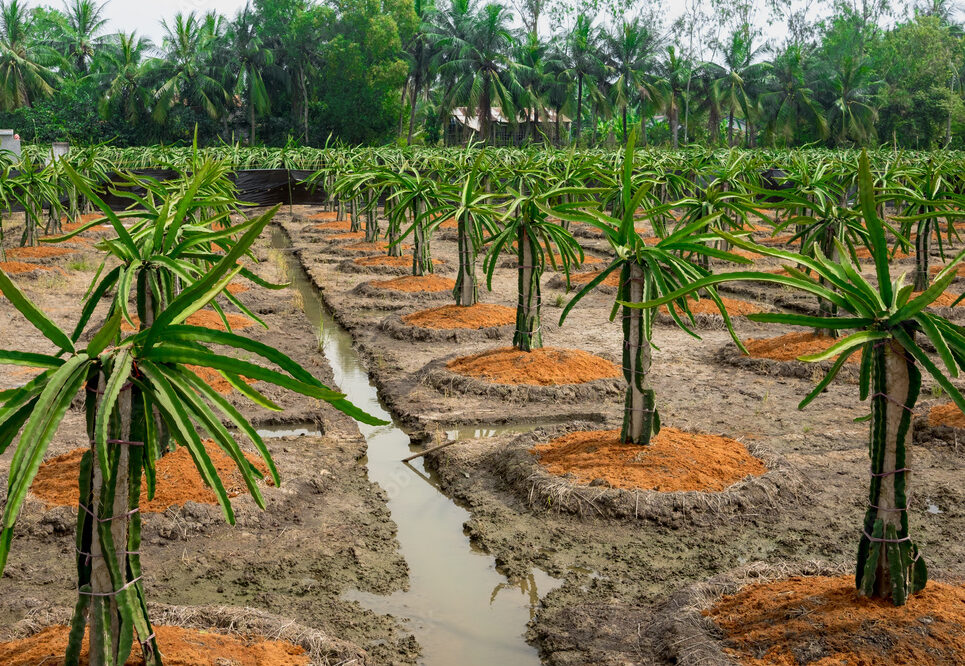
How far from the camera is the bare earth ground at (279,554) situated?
4.00 meters

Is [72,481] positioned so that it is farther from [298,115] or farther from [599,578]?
[298,115]

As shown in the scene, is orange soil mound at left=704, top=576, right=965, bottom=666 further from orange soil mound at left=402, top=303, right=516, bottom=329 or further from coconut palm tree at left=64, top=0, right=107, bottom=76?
coconut palm tree at left=64, top=0, right=107, bottom=76

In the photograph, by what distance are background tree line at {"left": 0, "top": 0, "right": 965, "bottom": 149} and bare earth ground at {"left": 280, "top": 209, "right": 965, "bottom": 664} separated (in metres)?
32.6

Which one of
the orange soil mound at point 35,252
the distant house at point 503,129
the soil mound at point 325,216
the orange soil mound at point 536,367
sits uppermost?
the distant house at point 503,129

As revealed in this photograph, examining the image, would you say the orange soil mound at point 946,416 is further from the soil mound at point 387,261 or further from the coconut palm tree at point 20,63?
the coconut palm tree at point 20,63

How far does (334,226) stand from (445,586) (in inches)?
606

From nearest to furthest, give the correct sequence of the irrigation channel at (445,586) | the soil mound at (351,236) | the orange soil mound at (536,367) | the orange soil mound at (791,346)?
the irrigation channel at (445,586), the orange soil mound at (536,367), the orange soil mound at (791,346), the soil mound at (351,236)

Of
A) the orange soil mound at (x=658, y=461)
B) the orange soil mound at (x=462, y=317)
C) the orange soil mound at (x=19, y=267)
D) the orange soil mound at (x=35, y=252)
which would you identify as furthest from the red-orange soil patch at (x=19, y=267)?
the orange soil mound at (x=658, y=461)

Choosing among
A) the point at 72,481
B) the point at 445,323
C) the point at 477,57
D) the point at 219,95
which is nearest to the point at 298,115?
the point at 219,95

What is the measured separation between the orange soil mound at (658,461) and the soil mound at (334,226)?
13289mm

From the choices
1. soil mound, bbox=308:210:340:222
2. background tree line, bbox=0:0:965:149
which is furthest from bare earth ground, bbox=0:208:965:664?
background tree line, bbox=0:0:965:149

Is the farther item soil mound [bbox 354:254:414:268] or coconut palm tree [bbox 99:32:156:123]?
coconut palm tree [bbox 99:32:156:123]

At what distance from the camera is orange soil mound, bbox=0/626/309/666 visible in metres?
2.95

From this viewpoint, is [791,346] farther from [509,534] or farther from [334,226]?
[334,226]
